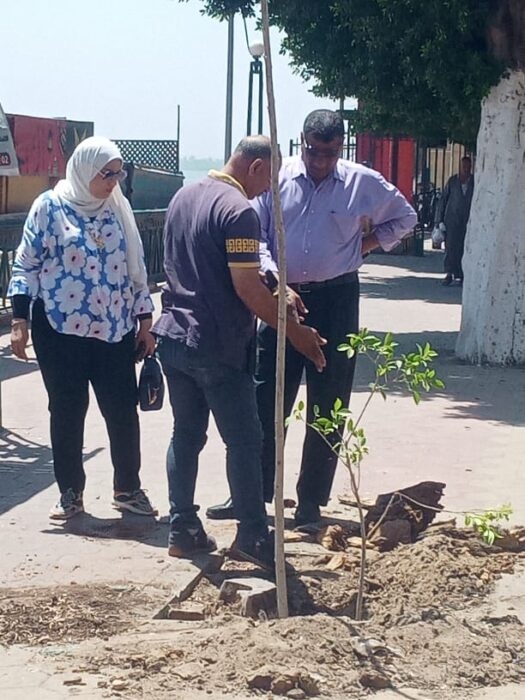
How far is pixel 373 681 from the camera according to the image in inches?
171

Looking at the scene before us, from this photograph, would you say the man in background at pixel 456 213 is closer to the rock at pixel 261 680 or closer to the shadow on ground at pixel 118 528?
the shadow on ground at pixel 118 528

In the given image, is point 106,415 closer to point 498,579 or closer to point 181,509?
point 181,509

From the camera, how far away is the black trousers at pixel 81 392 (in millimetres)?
6238

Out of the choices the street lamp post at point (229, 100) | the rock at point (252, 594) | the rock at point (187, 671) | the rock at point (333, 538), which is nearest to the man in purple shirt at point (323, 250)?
the rock at point (333, 538)

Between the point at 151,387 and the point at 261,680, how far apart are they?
237 centimetres

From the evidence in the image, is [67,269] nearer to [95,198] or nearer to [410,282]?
[95,198]

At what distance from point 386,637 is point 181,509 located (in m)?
1.36

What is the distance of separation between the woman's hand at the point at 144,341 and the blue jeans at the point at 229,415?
0.66m

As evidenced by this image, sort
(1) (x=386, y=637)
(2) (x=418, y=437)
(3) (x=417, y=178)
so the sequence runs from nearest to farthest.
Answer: (1) (x=386, y=637)
(2) (x=418, y=437)
(3) (x=417, y=178)

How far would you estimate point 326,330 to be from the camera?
627 cm

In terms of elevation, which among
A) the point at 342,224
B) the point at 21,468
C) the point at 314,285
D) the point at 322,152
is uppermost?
the point at 322,152

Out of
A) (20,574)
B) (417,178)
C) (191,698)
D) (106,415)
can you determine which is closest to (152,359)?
(106,415)

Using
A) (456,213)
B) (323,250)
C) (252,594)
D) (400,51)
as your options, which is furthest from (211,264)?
(456,213)

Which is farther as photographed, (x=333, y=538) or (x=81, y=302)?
(x=81, y=302)
